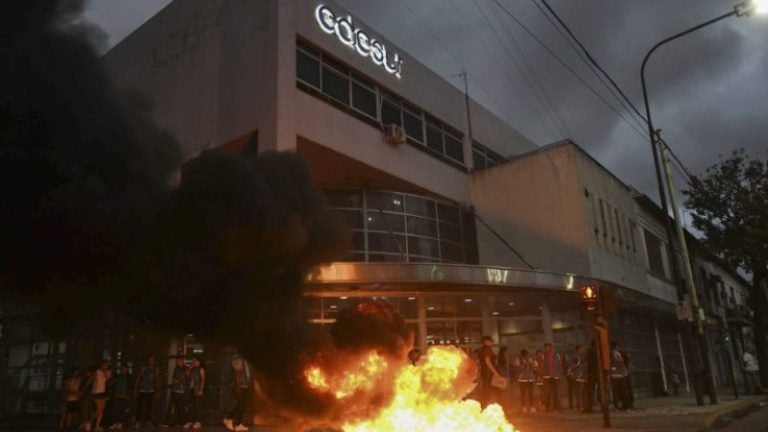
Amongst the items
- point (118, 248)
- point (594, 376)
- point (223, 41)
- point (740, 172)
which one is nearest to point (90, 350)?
point (223, 41)

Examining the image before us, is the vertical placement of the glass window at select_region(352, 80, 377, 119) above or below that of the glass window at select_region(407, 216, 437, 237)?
above

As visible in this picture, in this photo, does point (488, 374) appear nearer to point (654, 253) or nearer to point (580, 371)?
point (580, 371)

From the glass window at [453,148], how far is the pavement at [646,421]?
1038 centimetres

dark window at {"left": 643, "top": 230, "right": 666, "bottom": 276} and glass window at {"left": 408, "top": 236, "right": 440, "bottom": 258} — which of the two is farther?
dark window at {"left": 643, "top": 230, "right": 666, "bottom": 276}

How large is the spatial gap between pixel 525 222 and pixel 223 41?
454 inches

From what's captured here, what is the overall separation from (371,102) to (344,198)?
127 inches

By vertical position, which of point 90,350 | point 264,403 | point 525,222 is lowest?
point 264,403

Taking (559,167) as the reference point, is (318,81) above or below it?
above

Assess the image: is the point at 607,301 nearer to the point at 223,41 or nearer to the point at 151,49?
the point at 223,41

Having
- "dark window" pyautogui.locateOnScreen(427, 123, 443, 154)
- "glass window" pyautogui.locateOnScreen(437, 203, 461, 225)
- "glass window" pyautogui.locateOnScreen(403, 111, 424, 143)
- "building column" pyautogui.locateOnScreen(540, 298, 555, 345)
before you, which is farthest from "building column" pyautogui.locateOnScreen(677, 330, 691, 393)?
"glass window" pyautogui.locateOnScreen(403, 111, 424, 143)

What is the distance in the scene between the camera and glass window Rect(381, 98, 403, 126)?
1975 centimetres

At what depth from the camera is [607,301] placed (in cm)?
1196

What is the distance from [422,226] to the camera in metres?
20.2

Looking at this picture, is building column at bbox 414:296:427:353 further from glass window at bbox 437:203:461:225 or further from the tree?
the tree
